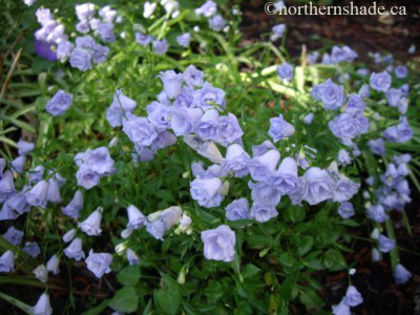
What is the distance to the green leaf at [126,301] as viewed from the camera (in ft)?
6.81

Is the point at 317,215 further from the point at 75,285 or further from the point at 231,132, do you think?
the point at 75,285

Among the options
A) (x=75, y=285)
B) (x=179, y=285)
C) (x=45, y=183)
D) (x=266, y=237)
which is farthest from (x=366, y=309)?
(x=45, y=183)

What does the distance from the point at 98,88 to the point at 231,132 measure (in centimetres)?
186

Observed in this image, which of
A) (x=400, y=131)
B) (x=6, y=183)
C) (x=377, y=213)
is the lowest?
(x=377, y=213)

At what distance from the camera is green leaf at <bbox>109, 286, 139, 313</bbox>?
208cm

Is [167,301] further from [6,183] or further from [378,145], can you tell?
[378,145]

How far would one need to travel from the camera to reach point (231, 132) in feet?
4.95

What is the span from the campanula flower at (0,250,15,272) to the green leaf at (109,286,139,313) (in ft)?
1.79

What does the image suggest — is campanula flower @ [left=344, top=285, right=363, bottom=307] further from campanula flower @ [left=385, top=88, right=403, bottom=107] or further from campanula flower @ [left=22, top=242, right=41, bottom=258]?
campanula flower @ [left=22, top=242, right=41, bottom=258]

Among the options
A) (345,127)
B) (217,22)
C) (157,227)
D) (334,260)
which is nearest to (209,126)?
(157,227)

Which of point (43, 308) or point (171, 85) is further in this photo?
point (43, 308)

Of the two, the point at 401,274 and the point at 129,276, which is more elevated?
the point at 129,276

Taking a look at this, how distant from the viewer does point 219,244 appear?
1534 mm

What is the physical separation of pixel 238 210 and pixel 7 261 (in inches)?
49.5
